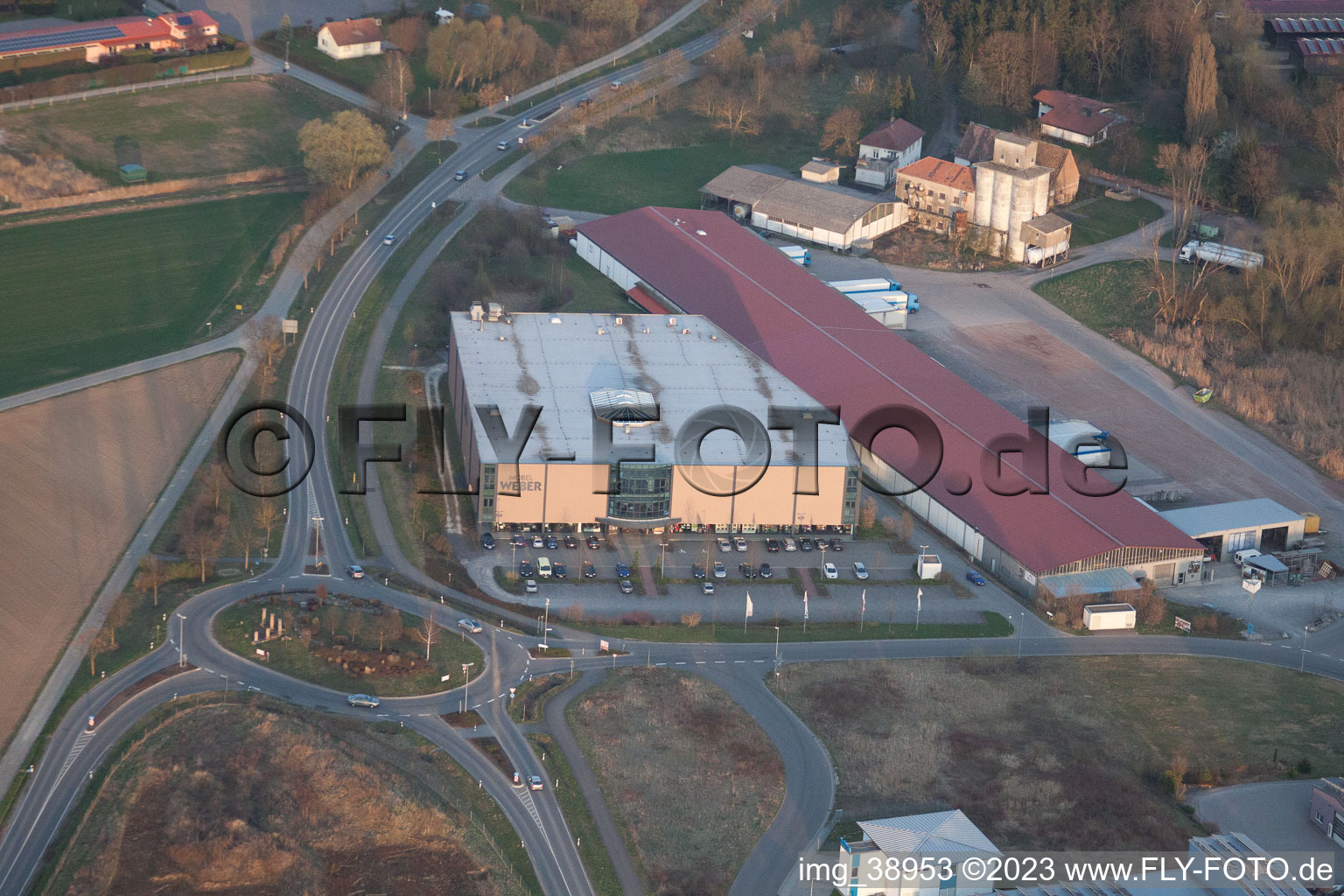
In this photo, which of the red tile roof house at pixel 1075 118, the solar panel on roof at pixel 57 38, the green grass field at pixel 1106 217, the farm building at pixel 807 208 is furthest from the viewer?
the red tile roof house at pixel 1075 118

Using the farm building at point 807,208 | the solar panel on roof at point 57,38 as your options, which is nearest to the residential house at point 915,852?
the farm building at point 807,208

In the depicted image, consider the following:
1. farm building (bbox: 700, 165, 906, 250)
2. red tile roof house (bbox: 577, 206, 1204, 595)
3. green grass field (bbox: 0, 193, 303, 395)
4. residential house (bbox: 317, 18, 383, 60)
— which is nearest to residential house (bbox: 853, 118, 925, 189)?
farm building (bbox: 700, 165, 906, 250)

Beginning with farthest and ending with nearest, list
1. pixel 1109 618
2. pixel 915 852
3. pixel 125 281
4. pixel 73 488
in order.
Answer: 1. pixel 125 281
2. pixel 73 488
3. pixel 1109 618
4. pixel 915 852

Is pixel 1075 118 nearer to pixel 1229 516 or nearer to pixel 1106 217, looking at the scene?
pixel 1106 217

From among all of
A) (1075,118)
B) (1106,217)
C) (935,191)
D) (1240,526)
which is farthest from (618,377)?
(1075,118)

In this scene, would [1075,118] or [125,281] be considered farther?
[1075,118]

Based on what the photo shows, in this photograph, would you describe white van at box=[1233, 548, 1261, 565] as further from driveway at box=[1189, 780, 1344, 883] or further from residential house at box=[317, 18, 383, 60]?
residential house at box=[317, 18, 383, 60]

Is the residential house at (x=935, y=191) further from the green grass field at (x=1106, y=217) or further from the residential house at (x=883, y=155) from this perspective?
the green grass field at (x=1106, y=217)
